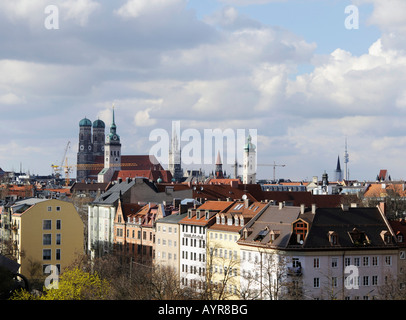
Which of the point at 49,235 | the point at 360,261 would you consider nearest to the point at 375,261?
the point at 360,261

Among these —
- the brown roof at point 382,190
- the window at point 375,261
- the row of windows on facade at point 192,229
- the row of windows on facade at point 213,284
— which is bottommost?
the row of windows on facade at point 213,284

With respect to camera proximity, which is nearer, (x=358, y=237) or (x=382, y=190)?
(x=358, y=237)

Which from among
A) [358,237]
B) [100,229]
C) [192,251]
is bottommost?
[192,251]

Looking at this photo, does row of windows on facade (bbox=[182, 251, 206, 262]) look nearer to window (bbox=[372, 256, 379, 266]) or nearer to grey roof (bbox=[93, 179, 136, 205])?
window (bbox=[372, 256, 379, 266])

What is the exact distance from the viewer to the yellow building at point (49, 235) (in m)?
90.6

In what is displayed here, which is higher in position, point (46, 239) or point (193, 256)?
point (46, 239)

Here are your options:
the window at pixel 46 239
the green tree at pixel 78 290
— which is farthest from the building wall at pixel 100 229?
the green tree at pixel 78 290

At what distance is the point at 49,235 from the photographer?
91.4 meters

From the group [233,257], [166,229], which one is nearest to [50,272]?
[166,229]

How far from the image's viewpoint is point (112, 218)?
370 feet

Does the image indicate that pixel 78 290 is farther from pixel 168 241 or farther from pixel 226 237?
pixel 168 241

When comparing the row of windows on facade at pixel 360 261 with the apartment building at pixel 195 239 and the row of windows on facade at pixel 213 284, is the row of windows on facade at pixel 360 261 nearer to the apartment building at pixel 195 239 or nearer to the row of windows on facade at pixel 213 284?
the row of windows on facade at pixel 213 284
